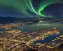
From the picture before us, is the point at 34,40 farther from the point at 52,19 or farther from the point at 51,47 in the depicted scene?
Answer: the point at 52,19

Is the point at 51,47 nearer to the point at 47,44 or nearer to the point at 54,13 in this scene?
the point at 47,44

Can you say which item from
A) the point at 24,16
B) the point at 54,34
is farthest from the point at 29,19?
the point at 54,34

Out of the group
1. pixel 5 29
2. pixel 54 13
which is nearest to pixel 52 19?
pixel 54 13

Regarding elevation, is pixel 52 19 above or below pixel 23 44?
above

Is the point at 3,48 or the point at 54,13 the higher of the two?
the point at 54,13

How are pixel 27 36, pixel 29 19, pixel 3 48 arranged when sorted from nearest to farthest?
pixel 3 48 → pixel 27 36 → pixel 29 19

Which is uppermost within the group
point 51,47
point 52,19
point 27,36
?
point 52,19

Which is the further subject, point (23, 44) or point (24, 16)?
point (24, 16)

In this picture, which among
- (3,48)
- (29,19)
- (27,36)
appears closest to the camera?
(3,48)

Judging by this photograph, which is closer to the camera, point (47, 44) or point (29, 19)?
point (47, 44)
